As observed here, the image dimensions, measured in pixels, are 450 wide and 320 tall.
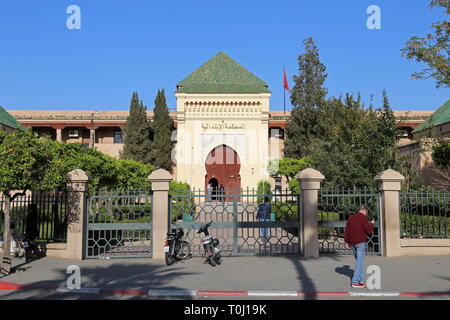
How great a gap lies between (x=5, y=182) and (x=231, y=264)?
18.3 ft

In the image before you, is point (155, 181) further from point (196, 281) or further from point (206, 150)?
point (206, 150)

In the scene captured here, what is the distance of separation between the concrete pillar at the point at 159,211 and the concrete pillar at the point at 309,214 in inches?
149

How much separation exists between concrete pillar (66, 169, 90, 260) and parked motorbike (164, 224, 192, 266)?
8.52ft

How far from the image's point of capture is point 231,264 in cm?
985

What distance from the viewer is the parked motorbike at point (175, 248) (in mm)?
9727

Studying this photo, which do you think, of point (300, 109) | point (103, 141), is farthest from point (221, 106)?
point (103, 141)

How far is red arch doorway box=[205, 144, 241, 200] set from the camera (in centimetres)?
3794

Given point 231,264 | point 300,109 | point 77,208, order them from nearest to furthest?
point 231,264 → point 77,208 → point 300,109

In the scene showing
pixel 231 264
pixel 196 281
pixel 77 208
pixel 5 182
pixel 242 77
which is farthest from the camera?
pixel 242 77

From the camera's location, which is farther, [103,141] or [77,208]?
[103,141]

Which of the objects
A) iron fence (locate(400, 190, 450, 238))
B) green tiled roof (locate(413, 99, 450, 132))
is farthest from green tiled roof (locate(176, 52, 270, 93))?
iron fence (locate(400, 190, 450, 238))

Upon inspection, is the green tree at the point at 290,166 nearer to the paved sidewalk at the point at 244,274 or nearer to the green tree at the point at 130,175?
the green tree at the point at 130,175

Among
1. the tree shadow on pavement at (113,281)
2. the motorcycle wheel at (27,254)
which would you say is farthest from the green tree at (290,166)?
the motorcycle wheel at (27,254)

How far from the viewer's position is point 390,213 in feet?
36.3
